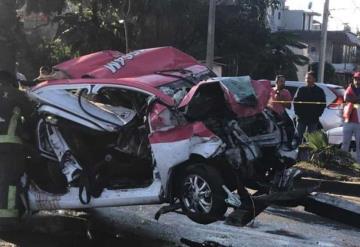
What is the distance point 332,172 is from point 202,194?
5.21m

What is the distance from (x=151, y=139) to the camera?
17.8 feet

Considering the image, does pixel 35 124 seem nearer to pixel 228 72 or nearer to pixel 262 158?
pixel 262 158

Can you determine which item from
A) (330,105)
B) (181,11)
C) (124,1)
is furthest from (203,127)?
(181,11)

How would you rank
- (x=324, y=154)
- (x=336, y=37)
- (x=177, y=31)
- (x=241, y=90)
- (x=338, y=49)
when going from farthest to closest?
(x=338, y=49) < (x=336, y=37) < (x=177, y=31) < (x=324, y=154) < (x=241, y=90)

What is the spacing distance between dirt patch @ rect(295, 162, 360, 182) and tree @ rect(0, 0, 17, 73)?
190 inches

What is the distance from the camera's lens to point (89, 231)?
22.4 ft

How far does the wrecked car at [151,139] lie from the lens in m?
5.36

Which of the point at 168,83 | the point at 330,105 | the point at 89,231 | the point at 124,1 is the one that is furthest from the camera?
the point at 124,1

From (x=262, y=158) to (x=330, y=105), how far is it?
8.92m

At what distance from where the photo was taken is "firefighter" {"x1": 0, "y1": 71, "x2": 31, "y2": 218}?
6.03m

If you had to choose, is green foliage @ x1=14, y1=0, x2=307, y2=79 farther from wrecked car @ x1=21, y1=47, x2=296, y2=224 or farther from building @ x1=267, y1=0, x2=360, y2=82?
building @ x1=267, y1=0, x2=360, y2=82

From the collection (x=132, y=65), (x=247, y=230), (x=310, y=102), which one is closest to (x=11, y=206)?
(x=132, y=65)

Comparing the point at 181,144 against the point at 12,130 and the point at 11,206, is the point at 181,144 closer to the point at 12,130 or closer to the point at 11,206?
the point at 12,130

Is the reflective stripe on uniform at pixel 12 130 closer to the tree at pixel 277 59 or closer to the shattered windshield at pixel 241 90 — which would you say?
the shattered windshield at pixel 241 90
